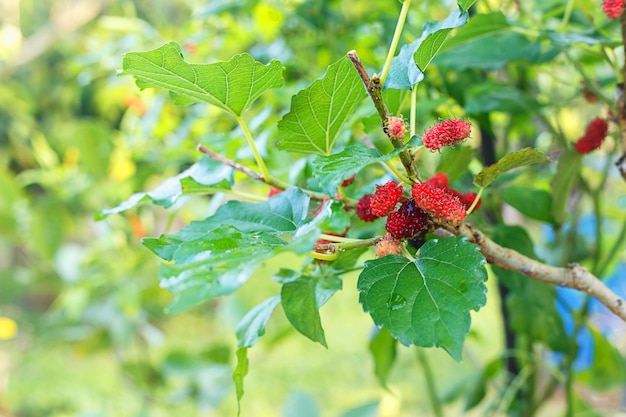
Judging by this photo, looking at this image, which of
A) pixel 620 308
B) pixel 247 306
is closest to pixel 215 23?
pixel 247 306

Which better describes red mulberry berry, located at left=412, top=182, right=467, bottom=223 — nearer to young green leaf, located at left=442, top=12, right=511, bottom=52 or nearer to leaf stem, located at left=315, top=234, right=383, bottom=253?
leaf stem, located at left=315, top=234, right=383, bottom=253

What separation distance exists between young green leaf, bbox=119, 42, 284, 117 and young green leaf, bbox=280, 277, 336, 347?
0.09 meters

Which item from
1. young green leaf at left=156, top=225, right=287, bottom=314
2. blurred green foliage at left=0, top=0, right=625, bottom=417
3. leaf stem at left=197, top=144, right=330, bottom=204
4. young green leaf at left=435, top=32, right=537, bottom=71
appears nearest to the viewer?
young green leaf at left=156, top=225, right=287, bottom=314

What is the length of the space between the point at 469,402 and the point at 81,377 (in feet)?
5.17

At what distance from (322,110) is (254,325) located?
0.11 m

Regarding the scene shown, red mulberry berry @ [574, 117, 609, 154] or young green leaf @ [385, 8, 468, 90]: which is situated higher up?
young green leaf @ [385, 8, 468, 90]

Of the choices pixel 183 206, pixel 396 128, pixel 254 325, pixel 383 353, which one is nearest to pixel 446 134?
pixel 396 128

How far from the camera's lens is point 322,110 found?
26 centimetres

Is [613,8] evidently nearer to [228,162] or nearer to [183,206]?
[228,162]

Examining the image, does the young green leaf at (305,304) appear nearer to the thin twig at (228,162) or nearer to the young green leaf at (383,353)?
the thin twig at (228,162)

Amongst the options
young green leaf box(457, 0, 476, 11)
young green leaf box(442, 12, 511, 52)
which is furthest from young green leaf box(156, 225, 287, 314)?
young green leaf box(442, 12, 511, 52)

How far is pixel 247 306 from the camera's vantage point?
1.01m

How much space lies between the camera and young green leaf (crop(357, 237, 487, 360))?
22cm

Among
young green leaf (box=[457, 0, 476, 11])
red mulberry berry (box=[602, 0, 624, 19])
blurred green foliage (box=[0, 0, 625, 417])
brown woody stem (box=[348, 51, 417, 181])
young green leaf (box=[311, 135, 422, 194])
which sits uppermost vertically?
young green leaf (box=[457, 0, 476, 11])
